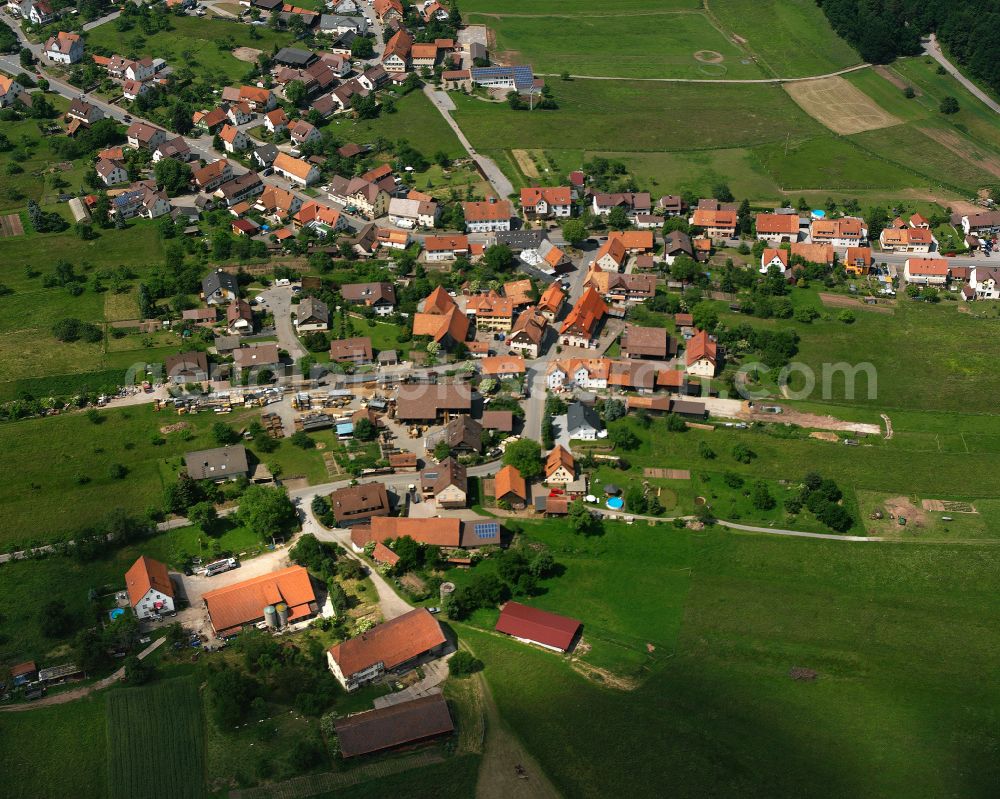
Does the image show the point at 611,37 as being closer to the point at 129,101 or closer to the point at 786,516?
the point at 129,101

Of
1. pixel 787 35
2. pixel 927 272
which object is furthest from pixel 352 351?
pixel 787 35

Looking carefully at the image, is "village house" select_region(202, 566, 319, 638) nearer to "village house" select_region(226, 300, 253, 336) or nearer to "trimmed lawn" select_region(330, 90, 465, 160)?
"village house" select_region(226, 300, 253, 336)

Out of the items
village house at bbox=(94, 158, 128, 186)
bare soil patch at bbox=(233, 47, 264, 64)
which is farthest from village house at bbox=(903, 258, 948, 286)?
bare soil patch at bbox=(233, 47, 264, 64)

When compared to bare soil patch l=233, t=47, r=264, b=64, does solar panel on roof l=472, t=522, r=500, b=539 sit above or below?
below

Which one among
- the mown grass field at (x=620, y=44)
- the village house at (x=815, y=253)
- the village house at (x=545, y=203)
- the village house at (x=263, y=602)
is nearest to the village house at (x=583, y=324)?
the village house at (x=545, y=203)

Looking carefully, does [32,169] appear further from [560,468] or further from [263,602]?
[560,468]

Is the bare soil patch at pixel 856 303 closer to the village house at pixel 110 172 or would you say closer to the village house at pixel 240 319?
the village house at pixel 240 319

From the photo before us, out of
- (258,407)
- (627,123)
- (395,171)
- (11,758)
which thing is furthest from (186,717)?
(627,123)
